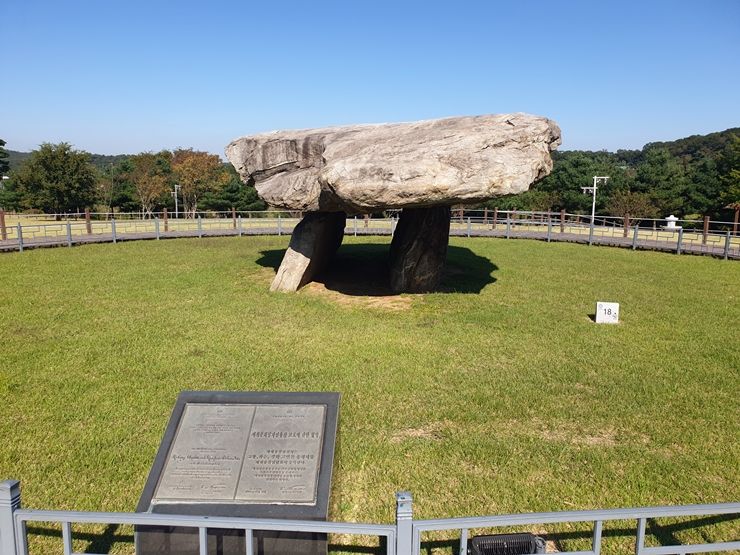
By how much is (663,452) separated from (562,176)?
51429 mm

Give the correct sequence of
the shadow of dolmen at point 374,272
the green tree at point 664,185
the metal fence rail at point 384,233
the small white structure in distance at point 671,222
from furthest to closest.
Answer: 1. the green tree at point 664,185
2. the small white structure in distance at point 671,222
3. the metal fence rail at point 384,233
4. the shadow of dolmen at point 374,272

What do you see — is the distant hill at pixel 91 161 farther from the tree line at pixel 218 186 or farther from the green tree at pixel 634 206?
the green tree at pixel 634 206

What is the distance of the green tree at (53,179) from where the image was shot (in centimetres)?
4231

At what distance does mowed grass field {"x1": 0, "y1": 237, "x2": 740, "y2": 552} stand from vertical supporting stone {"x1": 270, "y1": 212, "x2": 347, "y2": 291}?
0.44 m

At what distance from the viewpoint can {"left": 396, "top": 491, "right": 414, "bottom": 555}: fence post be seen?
290 centimetres

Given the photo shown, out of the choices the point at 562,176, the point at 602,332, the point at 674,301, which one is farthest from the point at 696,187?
the point at 602,332

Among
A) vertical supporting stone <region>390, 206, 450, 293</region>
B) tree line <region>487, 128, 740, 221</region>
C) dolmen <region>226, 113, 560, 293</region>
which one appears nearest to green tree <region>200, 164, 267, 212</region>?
tree line <region>487, 128, 740, 221</region>

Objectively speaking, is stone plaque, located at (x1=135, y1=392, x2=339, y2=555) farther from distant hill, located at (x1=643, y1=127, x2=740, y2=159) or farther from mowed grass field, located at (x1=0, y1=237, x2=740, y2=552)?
distant hill, located at (x1=643, y1=127, x2=740, y2=159)

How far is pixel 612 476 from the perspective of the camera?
5059 mm

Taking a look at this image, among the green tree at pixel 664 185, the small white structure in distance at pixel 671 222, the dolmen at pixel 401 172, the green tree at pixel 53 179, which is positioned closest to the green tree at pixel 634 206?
the green tree at pixel 664 185

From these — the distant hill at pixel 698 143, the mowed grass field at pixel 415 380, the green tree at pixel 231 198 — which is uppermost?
the distant hill at pixel 698 143

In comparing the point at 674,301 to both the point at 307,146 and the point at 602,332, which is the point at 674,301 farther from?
the point at 307,146

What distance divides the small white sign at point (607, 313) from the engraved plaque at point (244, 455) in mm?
7483

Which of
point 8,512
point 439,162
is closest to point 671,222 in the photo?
point 439,162
